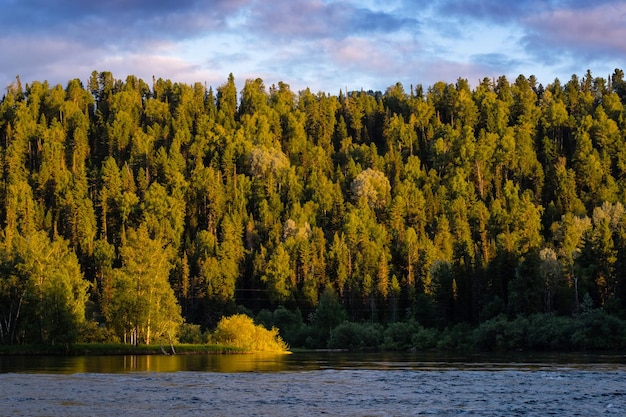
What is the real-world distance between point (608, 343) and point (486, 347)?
19.1 m

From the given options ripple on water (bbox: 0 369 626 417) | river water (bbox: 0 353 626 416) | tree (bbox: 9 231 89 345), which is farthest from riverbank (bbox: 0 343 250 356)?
ripple on water (bbox: 0 369 626 417)

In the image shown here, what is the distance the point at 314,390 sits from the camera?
59.9 metres

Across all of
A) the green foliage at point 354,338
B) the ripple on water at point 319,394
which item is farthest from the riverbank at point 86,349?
the ripple on water at point 319,394

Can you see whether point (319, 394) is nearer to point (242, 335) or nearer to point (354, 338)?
point (242, 335)

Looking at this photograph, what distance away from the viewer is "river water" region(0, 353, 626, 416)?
4872 centimetres

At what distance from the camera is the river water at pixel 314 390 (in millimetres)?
48719

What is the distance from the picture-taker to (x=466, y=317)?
156000 mm

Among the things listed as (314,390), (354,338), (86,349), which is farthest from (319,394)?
(354,338)

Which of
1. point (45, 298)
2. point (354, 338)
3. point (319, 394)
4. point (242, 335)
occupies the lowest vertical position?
point (319, 394)

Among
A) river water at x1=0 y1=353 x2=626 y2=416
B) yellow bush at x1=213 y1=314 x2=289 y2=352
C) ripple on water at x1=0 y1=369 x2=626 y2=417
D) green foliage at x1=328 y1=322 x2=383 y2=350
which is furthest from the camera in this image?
green foliage at x1=328 y1=322 x2=383 y2=350

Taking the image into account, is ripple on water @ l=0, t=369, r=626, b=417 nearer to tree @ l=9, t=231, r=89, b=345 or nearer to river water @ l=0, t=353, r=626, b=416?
river water @ l=0, t=353, r=626, b=416

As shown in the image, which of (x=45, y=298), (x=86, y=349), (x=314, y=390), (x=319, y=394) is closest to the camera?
(x=319, y=394)

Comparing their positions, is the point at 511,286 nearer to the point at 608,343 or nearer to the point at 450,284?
the point at 450,284

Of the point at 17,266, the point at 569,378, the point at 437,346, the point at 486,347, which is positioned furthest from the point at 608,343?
the point at 17,266
